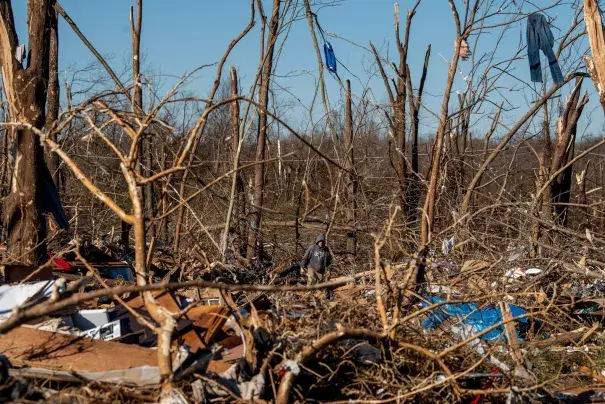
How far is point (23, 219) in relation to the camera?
745 cm

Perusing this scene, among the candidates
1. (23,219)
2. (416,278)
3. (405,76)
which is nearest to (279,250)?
(405,76)

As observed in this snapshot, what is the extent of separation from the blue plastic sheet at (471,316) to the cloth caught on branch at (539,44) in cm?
308

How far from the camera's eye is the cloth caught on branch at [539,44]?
26.9 ft

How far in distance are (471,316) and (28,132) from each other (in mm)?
4728

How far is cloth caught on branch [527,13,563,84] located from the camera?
8203 mm

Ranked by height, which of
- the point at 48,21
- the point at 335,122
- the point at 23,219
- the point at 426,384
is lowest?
the point at 426,384

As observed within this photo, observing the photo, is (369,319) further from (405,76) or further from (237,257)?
(405,76)

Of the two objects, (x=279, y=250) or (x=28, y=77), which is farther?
(x=279, y=250)

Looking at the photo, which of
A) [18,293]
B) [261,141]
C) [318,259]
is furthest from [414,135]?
[18,293]

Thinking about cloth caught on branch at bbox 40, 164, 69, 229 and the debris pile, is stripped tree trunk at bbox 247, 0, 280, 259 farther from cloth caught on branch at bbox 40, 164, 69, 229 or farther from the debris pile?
the debris pile

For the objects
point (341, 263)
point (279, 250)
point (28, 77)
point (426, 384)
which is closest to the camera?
point (426, 384)

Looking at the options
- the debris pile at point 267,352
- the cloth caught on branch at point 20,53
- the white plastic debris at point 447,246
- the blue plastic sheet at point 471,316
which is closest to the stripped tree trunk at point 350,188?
the white plastic debris at point 447,246

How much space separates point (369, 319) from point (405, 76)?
29.7 feet

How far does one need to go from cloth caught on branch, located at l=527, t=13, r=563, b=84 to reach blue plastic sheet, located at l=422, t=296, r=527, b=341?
308 centimetres
